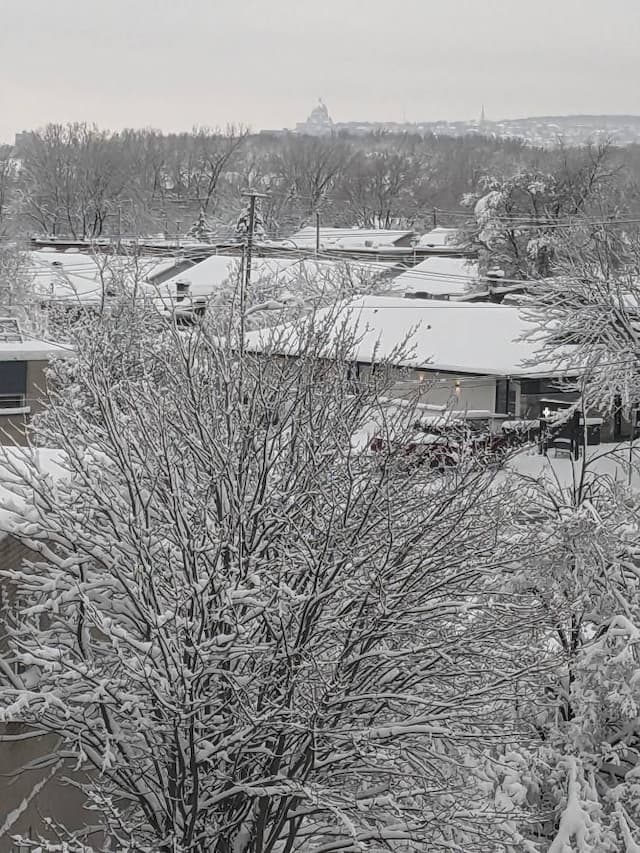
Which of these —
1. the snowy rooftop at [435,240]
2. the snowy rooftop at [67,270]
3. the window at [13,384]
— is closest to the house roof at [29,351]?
the window at [13,384]

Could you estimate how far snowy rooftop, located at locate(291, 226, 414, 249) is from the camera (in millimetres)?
77688

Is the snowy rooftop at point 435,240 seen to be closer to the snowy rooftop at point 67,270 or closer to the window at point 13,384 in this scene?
the snowy rooftop at point 67,270

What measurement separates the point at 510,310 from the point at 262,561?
2637 centimetres

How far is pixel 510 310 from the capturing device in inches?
1366

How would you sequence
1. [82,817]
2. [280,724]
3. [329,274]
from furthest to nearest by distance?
[329,274]
[82,817]
[280,724]

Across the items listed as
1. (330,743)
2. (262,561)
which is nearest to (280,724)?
(330,743)

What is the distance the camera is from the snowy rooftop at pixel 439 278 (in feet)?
182

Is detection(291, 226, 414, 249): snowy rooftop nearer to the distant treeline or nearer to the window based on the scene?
the distant treeline

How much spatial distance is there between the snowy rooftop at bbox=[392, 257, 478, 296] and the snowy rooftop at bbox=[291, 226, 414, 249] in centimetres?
1572

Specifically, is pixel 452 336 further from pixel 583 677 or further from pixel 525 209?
pixel 525 209

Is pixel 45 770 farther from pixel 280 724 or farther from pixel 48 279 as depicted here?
pixel 48 279

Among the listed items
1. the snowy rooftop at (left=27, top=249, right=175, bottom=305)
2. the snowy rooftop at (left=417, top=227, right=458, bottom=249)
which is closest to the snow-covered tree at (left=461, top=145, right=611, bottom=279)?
the snowy rooftop at (left=417, top=227, right=458, bottom=249)

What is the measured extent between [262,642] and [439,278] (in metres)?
49.5

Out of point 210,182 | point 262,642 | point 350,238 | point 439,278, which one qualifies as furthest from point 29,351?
point 210,182
